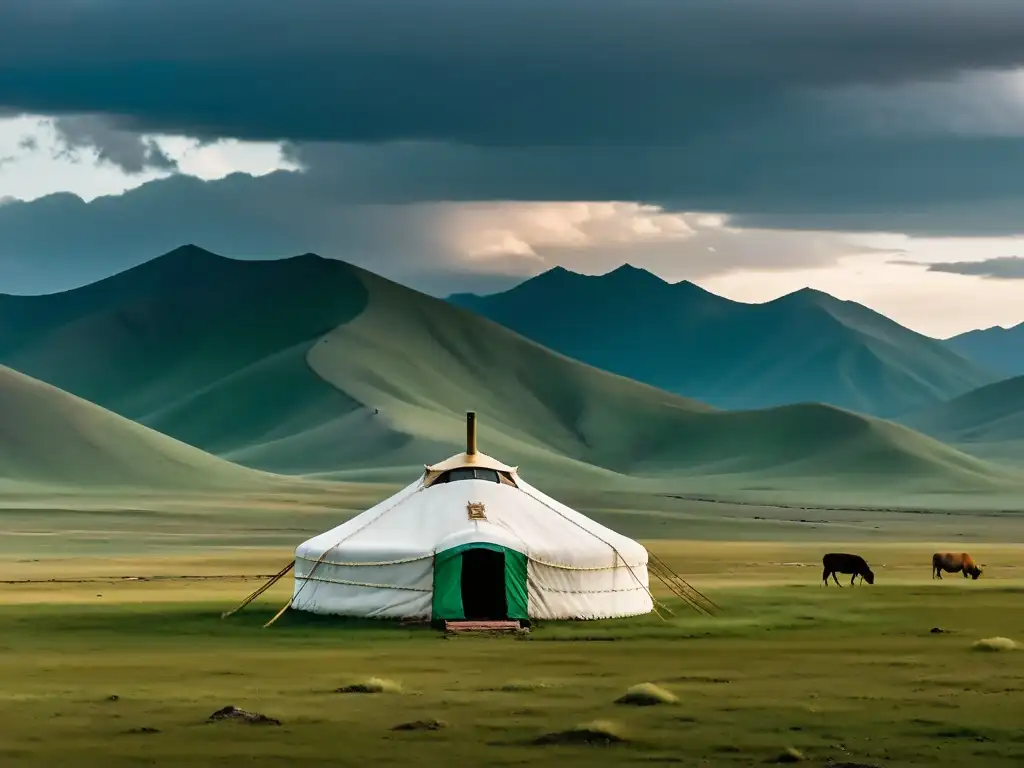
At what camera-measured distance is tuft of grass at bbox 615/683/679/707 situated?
816 inches

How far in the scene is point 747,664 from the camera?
25.3 meters

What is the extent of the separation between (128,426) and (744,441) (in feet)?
261

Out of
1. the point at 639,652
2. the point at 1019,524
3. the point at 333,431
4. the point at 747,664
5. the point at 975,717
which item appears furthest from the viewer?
the point at 333,431

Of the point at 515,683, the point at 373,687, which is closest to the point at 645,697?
the point at 515,683

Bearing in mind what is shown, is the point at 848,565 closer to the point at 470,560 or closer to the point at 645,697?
the point at 470,560

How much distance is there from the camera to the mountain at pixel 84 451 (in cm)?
12362

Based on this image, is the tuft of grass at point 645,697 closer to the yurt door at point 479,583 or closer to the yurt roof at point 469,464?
the yurt door at point 479,583

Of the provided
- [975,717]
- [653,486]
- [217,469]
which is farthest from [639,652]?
[653,486]

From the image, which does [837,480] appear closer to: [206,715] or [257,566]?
[257,566]

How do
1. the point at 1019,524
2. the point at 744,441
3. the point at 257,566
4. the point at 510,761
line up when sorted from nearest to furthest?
1. the point at 510,761
2. the point at 257,566
3. the point at 1019,524
4. the point at 744,441

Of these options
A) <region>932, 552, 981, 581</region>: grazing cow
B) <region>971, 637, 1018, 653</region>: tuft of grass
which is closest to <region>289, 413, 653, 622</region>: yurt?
<region>971, 637, 1018, 653</region>: tuft of grass

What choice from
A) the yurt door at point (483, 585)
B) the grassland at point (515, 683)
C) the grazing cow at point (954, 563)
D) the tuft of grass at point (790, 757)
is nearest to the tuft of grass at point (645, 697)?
the grassland at point (515, 683)

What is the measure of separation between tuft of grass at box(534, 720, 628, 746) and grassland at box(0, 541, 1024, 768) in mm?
198

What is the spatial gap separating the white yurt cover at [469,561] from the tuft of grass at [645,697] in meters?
9.85
